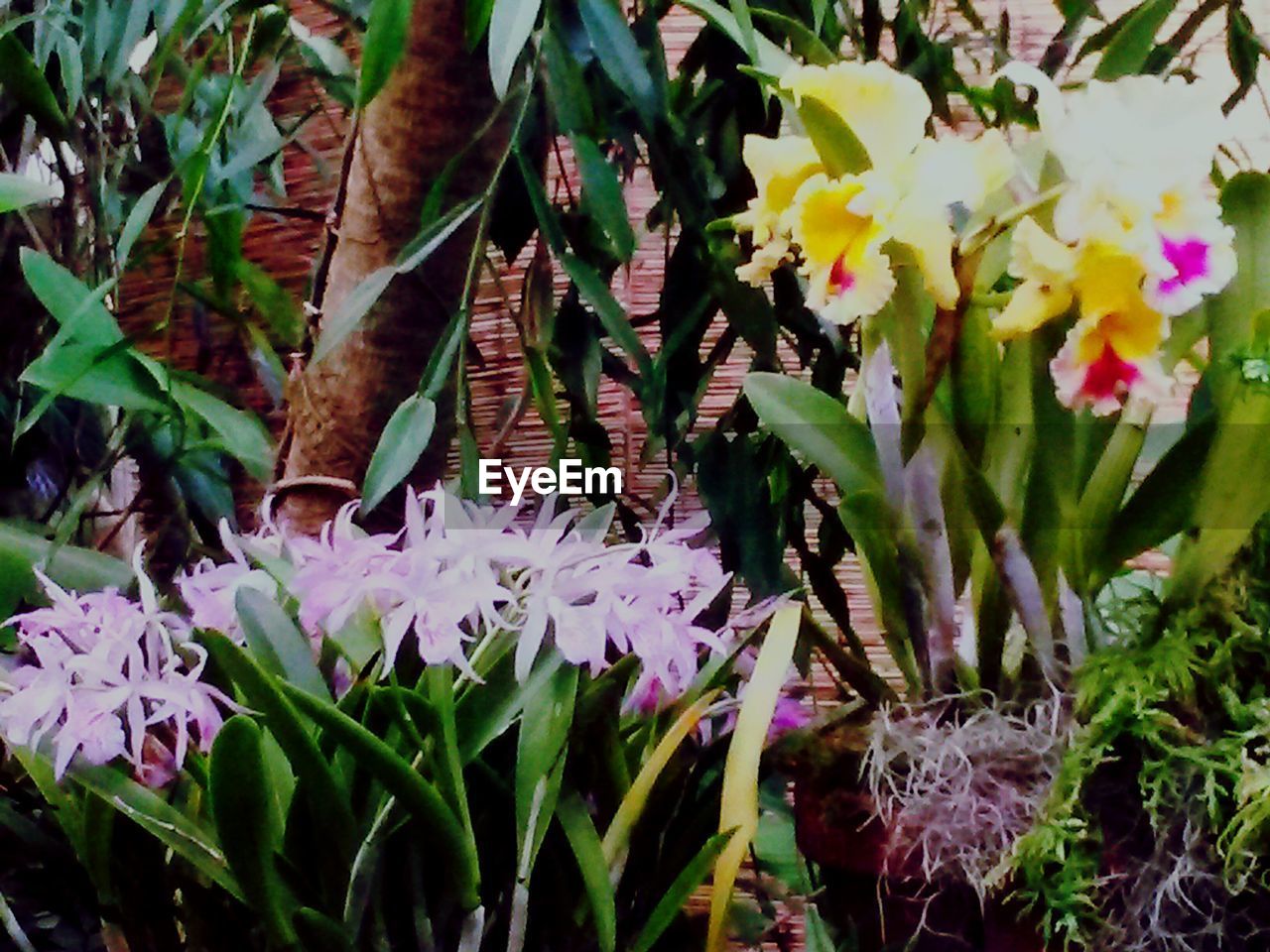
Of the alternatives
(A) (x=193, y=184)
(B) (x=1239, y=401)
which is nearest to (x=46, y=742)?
(A) (x=193, y=184)

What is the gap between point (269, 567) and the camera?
0.52 metres

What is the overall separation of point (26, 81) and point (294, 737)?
1.72ft

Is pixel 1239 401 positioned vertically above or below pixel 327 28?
below

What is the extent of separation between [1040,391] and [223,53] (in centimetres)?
84

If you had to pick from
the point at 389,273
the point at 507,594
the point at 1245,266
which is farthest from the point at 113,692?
the point at 1245,266

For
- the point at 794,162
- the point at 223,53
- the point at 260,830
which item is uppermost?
the point at 223,53

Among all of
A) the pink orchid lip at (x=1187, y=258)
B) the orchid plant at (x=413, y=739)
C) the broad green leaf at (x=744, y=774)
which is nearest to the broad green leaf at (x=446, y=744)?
the orchid plant at (x=413, y=739)

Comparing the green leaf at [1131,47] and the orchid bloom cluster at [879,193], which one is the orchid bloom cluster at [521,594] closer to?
the orchid bloom cluster at [879,193]

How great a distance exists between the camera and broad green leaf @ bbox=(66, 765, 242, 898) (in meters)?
0.44

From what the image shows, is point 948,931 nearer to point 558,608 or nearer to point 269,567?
point 558,608

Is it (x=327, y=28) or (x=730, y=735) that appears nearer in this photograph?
(x=730, y=735)

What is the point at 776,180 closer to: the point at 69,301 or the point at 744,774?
the point at 744,774

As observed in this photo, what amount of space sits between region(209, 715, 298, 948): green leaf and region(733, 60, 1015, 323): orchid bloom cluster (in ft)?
0.90

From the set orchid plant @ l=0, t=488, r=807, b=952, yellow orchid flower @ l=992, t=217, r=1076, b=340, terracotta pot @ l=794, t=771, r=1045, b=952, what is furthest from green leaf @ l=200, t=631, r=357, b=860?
yellow orchid flower @ l=992, t=217, r=1076, b=340
